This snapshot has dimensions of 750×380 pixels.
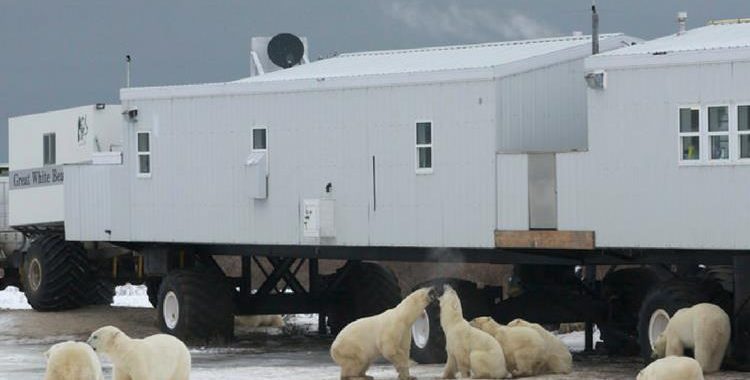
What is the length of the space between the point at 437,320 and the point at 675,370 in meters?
7.73

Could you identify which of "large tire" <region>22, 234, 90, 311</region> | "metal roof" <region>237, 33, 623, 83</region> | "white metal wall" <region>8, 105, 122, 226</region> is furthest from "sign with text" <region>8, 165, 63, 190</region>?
"metal roof" <region>237, 33, 623, 83</region>

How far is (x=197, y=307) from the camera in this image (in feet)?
119

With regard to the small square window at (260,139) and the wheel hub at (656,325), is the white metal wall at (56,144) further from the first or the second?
the wheel hub at (656,325)

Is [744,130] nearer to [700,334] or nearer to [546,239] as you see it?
[700,334]

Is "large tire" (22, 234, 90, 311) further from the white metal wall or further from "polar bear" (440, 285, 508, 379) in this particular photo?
"polar bear" (440, 285, 508, 379)

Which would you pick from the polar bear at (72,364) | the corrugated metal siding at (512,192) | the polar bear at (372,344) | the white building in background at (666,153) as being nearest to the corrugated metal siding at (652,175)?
the white building in background at (666,153)

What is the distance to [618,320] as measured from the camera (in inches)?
1249

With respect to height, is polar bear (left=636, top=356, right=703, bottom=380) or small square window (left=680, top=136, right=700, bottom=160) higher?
small square window (left=680, top=136, right=700, bottom=160)

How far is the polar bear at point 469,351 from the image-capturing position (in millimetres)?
25938

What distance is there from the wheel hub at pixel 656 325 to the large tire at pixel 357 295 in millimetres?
11200

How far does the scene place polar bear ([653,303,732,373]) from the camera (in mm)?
26359

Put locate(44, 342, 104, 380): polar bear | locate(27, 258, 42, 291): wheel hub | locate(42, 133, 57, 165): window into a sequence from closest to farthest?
locate(44, 342, 104, 380): polar bear → locate(27, 258, 42, 291): wheel hub → locate(42, 133, 57, 165): window

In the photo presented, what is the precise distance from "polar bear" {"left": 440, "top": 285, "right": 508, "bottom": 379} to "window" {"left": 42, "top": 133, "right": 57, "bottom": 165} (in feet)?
60.9

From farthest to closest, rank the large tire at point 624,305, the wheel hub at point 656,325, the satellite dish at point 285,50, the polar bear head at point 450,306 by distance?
1. the satellite dish at point 285,50
2. the large tire at point 624,305
3. the wheel hub at point 656,325
4. the polar bear head at point 450,306
